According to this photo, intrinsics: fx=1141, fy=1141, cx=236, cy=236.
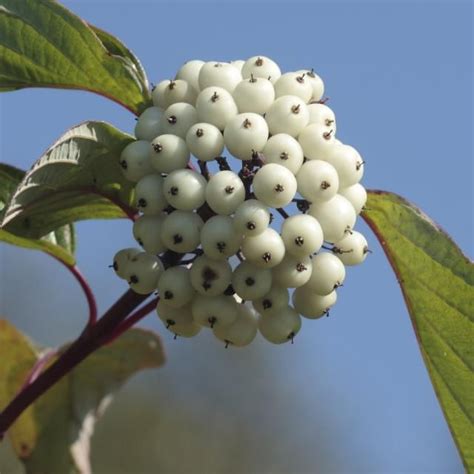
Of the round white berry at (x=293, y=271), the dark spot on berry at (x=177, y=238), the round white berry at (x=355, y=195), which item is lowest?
the dark spot on berry at (x=177, y=238)

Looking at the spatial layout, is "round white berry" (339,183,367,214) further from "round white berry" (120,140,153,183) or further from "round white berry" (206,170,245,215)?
"round white berry" (120,140,153,183)

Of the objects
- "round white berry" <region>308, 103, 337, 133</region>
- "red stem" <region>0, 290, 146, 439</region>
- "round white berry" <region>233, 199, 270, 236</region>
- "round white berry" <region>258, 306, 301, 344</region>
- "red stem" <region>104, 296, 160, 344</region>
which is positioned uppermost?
"round white berry" <region>308, 103, 337, 133</region>

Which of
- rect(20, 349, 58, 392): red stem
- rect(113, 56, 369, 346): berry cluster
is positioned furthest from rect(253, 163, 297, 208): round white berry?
rect(20, 349, 58, 392): red stem

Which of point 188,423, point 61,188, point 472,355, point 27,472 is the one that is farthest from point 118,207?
point 188,423

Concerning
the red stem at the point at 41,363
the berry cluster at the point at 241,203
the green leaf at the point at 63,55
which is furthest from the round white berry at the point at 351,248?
the red stem at the point at 41,363

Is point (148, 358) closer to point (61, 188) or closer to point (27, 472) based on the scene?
point (27, 472)

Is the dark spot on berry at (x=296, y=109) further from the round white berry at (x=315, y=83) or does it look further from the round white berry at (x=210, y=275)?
the round white berry at (x=210, y=275)
